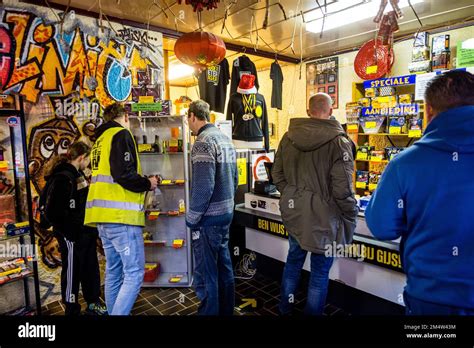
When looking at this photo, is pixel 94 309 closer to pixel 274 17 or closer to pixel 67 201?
pixel 67 201

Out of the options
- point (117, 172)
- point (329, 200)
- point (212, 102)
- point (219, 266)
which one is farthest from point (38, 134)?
point (329, 200)

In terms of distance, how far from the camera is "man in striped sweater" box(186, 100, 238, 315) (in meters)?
2.50

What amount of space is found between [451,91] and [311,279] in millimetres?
1759

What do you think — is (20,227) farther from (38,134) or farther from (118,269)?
(38,134)

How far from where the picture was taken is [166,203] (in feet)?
13.5

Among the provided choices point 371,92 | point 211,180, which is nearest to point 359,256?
point 211,180

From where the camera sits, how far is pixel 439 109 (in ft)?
4.65

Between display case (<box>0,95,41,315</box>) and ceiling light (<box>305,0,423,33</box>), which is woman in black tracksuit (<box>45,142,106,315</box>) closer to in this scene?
display case (<box>0,95,41,315</box>)

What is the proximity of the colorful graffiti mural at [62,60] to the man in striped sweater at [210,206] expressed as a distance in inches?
74.9

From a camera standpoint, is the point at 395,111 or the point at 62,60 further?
the point at 395,111

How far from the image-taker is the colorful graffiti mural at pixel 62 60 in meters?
3.43

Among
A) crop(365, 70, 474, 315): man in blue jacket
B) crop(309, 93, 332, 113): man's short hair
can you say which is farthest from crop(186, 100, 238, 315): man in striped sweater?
crop(365, 70, 474, 315): man in blue jacket

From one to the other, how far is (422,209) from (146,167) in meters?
3.35

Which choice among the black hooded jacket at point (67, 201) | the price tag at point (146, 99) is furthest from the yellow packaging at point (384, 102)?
the black hooded jacket at point (67, 201)
